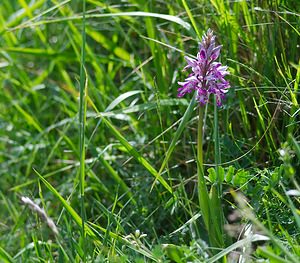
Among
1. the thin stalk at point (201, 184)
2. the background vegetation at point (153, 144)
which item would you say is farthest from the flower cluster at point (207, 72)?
the background vegetation at point (153, 144)

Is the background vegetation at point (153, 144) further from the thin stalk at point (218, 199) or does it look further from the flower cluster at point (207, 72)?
the flower cluster at point (207, 72)

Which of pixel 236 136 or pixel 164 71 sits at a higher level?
pixel 164 71

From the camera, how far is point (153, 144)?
2.60 meters

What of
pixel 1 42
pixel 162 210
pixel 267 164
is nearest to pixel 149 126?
pixel 162 210

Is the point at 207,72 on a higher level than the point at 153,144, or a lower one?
higher

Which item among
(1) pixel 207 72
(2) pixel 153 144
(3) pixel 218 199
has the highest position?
(1) pixel 207 72

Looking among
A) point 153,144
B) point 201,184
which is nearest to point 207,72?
point 201,184

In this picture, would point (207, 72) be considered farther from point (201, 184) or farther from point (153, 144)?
point (153, 144)

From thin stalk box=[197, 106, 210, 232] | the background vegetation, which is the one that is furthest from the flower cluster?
the background vegetation

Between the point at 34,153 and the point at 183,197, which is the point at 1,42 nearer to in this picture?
the point at 34,153

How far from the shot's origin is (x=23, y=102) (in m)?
3.19

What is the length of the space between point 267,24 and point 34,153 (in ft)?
3.77

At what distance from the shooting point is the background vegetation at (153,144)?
1.95 metres

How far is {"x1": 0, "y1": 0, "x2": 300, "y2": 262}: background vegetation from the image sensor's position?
1952mm
